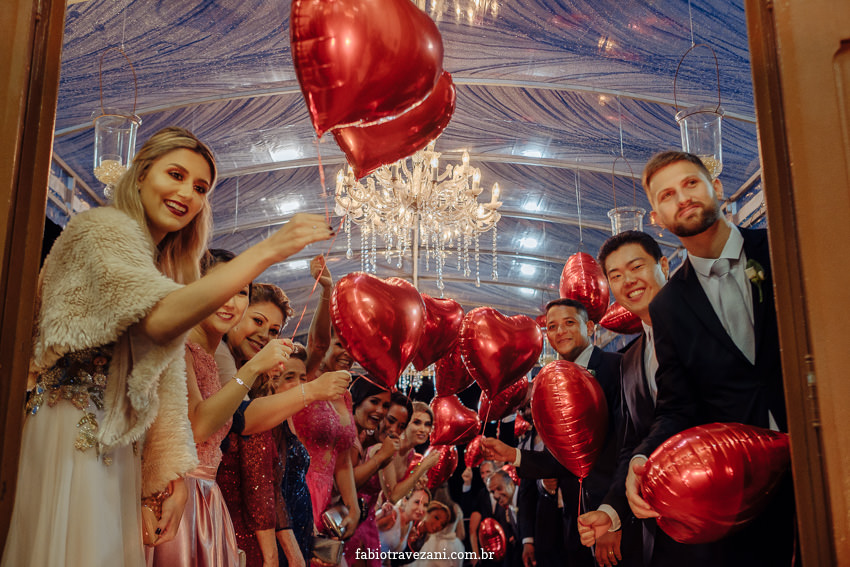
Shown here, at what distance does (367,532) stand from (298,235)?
3.16 metres

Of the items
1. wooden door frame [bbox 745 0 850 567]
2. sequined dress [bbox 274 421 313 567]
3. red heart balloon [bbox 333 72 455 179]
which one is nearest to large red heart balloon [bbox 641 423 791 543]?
wooden door frame [bbox 745 0 850 567]

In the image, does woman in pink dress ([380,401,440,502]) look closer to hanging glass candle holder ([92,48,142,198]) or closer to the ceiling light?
hanging glass candle holder ([92,48,142,198])

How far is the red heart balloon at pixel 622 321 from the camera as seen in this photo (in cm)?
399

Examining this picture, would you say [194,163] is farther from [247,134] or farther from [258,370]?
[247,134]

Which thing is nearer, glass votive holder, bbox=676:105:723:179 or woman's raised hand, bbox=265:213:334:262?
woman's raised hand, bbox=265:213:334:262

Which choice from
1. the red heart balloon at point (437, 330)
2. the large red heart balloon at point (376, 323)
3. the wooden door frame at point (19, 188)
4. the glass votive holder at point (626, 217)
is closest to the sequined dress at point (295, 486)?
the large red heart balloon at point (376, 323)

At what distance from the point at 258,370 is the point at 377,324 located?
3.58ft

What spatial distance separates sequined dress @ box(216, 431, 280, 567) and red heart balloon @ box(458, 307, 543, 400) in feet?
5.12

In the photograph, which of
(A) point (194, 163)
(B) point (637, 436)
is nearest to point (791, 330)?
(A) point (194, 163)

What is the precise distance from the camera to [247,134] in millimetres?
7262

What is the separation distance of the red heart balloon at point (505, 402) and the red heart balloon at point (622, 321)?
0.96 metres

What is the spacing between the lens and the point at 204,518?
2.18m

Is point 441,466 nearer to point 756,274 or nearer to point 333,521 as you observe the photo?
point 333,521

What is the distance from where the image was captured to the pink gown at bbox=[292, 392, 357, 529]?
3654mm
